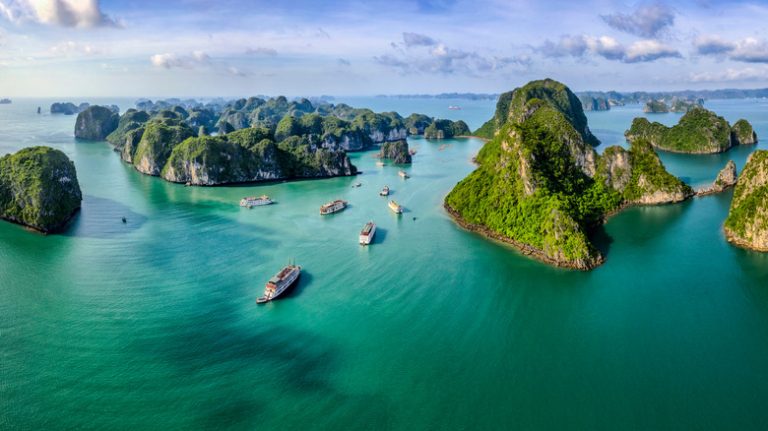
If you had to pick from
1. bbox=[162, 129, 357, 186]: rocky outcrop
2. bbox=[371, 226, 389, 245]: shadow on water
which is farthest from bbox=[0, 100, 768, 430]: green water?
bbox=[162, 129, 357, 186]: rocky outcrop

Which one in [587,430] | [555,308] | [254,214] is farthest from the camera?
[254,214]

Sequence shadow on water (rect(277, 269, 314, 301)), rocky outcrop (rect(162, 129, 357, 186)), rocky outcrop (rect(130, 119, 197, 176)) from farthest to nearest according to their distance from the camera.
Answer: rocky outcrop (rect(130, 119, 197, 176)) → rocky outcrop (rect(162, 129, 357, 186)) → shadow on water (rect(277, 269, 314, 301))

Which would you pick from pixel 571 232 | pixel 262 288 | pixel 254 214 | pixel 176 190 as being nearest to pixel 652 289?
pixel 571 232

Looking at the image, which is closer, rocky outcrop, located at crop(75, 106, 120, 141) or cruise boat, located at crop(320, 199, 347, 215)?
cruise boat, located at crop(320, 199, 347, 215)

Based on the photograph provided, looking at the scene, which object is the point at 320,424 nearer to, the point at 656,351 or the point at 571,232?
the point at 656,351

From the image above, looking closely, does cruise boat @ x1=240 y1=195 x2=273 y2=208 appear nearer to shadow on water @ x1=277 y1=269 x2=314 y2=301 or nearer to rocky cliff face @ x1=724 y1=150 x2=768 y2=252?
shadow on water @ x1=277 y1=269 x2=314 y2=301

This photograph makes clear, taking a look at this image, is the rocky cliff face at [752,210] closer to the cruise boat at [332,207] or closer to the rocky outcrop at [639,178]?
the rocky outcrop at [639,178]

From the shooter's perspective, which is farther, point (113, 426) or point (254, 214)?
point (254, 214)
